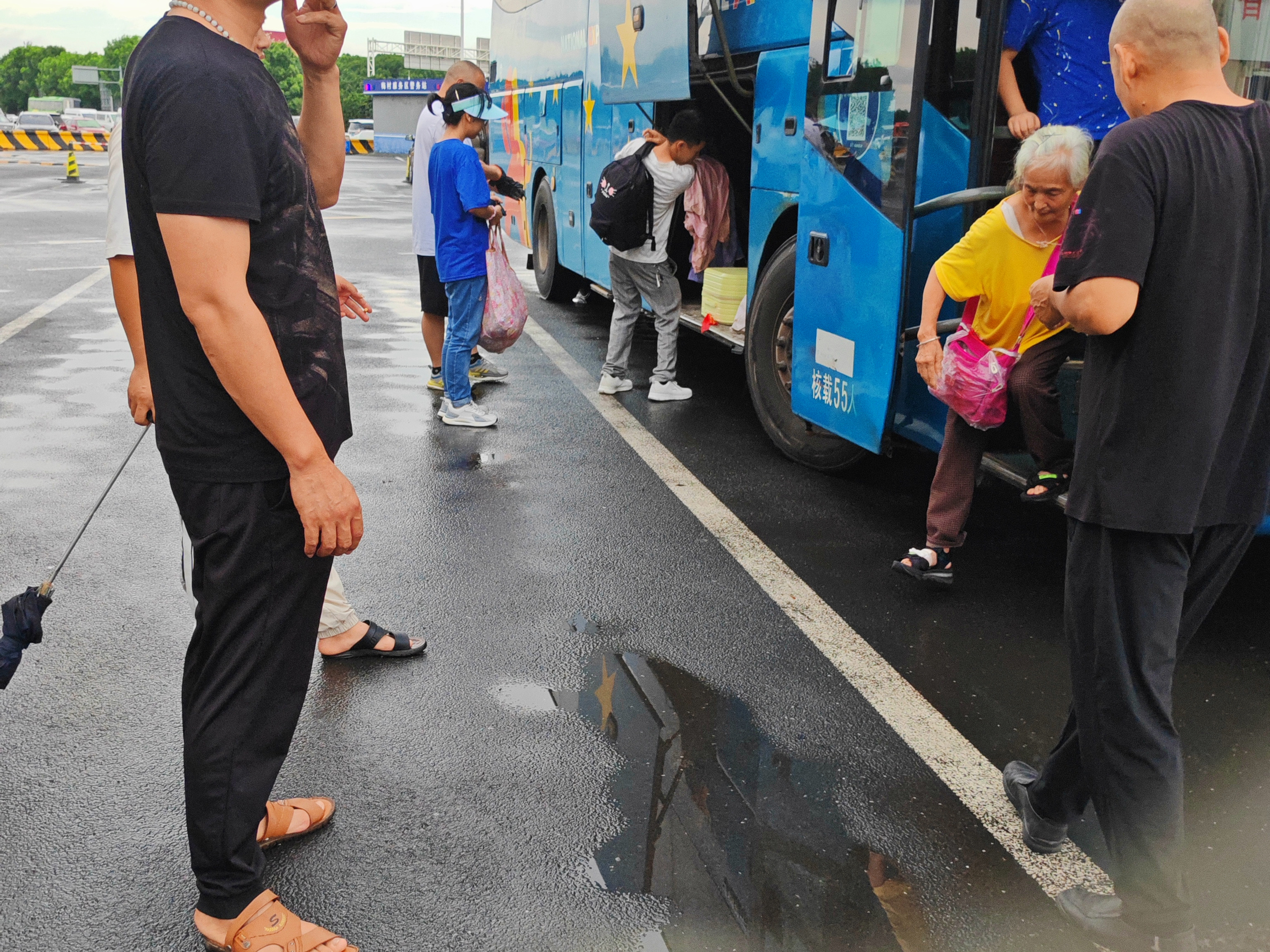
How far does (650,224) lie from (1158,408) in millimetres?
5146

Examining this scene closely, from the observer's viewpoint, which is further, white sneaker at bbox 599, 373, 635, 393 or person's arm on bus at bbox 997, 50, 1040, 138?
white sneaker at bbox 599, 373, 635, 393

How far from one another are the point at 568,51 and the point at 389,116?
194ft

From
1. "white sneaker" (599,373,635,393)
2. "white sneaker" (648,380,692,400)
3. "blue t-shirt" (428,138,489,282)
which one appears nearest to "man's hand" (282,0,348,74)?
"blue t-shirt" (428,138,489,282)

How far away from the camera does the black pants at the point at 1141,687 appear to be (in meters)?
2.36

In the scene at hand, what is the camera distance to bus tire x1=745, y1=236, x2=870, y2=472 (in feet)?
19.0

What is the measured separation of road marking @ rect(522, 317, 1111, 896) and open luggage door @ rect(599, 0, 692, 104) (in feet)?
7.37

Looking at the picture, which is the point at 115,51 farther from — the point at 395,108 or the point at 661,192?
the point at 661,192

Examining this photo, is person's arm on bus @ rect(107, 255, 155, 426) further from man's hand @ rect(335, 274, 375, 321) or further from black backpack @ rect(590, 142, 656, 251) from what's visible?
black backpack @ rect(590, 142, 656, 251)

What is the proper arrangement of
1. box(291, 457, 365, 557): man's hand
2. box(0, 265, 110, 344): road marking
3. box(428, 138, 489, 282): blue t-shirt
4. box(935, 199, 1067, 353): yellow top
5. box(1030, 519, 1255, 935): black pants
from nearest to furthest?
box(291, 457, 365, 557): man's hand → box(1030, 519, 1255, 935): black pants → box(935, 199, 1067, 353): yellow top → box(428, 138, 489, 282): blue t-shirt → box(0, 265, 110, 344): road marking

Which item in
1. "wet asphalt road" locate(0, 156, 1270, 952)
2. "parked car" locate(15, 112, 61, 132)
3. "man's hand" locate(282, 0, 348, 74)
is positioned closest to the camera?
"man's hand" locate(282, 0, 348, 74)

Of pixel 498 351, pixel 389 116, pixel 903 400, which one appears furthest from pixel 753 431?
pixel 389 116

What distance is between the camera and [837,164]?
502 cm

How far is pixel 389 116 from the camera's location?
65.1m

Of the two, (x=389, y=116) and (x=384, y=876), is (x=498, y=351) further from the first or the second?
(x=389, y=116)
